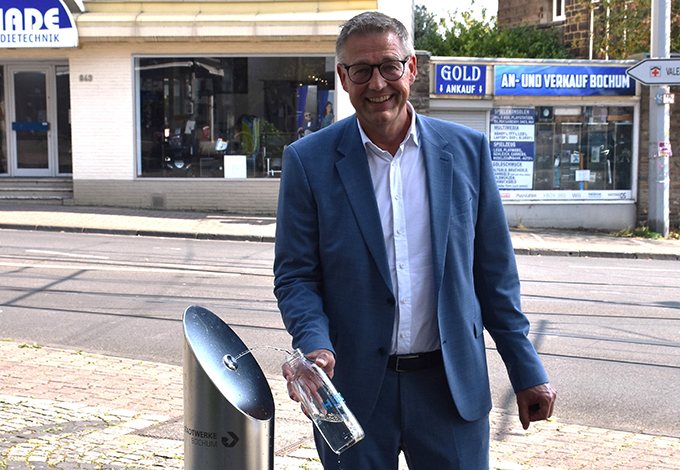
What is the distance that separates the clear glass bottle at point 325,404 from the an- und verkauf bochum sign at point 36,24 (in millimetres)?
Result: 17499

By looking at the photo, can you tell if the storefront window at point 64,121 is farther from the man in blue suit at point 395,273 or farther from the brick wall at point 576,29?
the man in blue suit at point 395,273

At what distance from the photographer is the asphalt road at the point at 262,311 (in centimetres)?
611

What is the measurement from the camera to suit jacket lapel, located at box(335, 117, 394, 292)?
2447mm

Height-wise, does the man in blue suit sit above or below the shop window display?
below

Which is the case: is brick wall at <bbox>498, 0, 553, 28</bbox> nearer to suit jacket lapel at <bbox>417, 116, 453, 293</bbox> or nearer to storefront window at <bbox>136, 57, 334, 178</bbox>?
storefront window at <bbox>136, 57, 334, 178</bbox>

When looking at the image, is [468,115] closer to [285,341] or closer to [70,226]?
[70,226]

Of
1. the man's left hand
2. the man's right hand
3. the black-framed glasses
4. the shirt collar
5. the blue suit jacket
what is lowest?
the man's left hand

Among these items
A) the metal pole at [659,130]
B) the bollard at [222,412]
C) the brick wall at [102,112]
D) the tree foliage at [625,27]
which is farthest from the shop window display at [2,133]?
the bollard at [222,412]

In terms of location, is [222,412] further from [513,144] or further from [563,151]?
[563,151]

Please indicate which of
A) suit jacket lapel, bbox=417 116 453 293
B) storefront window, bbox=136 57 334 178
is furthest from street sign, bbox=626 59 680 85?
suit jacket lapel, bbox=417 116 453 293

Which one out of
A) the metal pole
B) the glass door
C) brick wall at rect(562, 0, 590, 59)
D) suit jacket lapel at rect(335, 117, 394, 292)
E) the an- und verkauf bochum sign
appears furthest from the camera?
brick wall at rect(562, 0, 590, 59)

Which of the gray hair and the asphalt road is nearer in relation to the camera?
the gray hair

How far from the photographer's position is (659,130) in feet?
54.8

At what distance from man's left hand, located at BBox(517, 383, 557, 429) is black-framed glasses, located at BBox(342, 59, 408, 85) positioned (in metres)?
1.09
